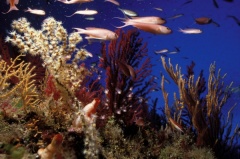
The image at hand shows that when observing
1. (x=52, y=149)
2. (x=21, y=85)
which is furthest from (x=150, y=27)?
(x=52, y=149)

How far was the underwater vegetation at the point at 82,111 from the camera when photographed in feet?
10.9

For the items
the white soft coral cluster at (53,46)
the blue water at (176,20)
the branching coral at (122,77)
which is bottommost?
the blue water at (176,20)

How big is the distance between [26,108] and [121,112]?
6.03 feet

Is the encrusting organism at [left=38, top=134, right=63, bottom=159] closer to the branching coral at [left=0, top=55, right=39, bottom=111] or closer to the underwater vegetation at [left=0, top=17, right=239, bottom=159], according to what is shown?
the underwater vegetation at [left=0, top=17, right=239, bottom=159]

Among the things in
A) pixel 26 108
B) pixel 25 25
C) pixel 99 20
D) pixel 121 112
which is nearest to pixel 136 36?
pixel 121 112

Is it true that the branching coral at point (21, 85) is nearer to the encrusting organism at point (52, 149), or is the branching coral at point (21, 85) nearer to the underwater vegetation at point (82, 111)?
the underwater vegetation at point (82, 111)

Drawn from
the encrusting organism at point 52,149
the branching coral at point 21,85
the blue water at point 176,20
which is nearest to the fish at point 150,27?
the blue water at point 176,20

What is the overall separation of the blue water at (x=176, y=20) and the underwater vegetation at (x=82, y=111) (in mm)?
1861

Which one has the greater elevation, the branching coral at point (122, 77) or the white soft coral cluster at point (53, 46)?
the white soft coral cluster at point (53, 46)

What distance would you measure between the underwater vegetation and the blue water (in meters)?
1.86

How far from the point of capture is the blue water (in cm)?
1884

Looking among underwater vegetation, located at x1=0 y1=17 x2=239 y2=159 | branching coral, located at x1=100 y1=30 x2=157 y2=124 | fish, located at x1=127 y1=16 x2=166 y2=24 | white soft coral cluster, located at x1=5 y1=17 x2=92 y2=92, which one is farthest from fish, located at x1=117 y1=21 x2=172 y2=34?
white soft coral cluster, located at x1=5 y1=17 x2=92 y2=92

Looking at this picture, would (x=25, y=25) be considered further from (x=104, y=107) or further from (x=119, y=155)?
(x=119, y=155)

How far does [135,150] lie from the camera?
4375mm
